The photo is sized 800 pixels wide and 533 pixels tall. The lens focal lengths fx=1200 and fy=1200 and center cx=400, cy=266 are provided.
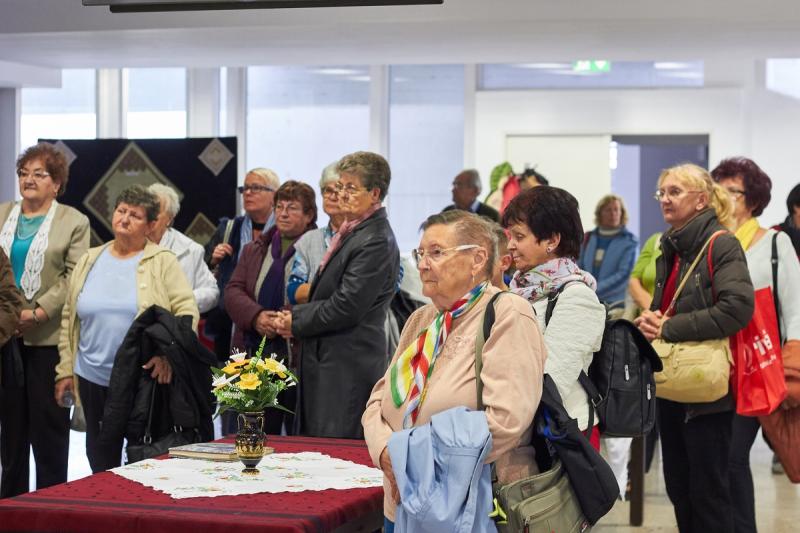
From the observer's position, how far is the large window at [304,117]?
12.6m

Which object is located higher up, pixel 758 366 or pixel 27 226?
pixel 27 226

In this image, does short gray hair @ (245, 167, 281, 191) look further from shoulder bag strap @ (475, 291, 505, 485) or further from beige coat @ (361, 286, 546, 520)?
shoulder bag strap @ (475, 291, 505, 485)

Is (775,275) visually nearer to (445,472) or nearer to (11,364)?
(445,472)

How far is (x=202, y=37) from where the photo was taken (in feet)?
21.6

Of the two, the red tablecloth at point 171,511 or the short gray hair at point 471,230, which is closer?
the red tablecloth at point 171,511

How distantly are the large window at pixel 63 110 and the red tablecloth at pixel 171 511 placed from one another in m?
6.50

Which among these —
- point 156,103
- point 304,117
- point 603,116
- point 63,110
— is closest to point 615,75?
point 603,116

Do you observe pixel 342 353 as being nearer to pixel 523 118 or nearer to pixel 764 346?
pixel 764 346

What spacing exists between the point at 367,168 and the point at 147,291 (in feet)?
3.41

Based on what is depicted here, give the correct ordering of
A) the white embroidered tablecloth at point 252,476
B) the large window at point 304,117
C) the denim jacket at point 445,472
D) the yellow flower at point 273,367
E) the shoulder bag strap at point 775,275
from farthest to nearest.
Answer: the large window at point 304,117
the shoulder bag strap at point 775,275
the yellow flower at point 273,367
the white embroidered tablecloth at point 252,476
the denim jacket at point 445,472

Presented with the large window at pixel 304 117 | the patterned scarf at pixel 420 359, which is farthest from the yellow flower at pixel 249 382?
the large window at pixel 304 117

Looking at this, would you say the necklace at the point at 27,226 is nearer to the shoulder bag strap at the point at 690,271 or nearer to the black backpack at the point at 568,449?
the shoulder bag strap at the point at 690,271

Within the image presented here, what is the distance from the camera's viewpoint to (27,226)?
5.28 metres

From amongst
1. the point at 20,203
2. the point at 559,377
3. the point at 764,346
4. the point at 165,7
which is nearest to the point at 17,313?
the point at 20,203
